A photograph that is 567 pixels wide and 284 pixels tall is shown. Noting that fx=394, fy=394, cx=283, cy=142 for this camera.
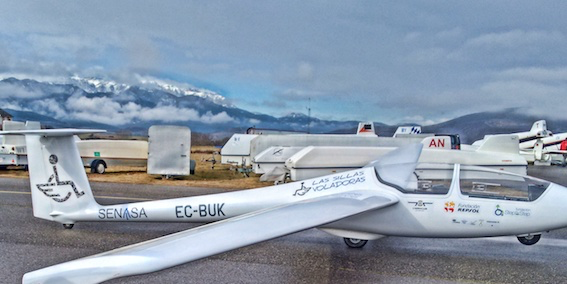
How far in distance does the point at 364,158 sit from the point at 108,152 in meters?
13.3

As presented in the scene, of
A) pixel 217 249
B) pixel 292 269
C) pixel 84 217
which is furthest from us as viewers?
pixel 84 217

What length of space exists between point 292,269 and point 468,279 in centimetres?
242

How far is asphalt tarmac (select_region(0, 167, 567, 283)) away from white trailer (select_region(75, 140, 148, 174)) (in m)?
12.7

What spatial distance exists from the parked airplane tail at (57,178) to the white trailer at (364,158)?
32.9ft

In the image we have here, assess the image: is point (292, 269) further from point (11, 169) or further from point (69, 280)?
point (11, 169)

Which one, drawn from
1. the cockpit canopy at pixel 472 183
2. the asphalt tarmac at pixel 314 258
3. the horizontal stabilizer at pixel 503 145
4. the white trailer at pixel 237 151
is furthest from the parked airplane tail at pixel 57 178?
the horizontal stabilizer at pixel 503 145

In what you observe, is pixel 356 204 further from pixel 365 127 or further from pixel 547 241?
pixel 365 127

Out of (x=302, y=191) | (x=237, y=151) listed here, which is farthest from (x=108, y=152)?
(x=302, y=191)

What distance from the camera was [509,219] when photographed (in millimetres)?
5797

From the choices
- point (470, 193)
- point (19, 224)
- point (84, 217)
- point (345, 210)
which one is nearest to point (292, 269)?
point (345, 210)

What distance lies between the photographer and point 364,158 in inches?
666

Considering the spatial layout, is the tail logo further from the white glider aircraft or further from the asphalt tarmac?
the asphalt tarmac

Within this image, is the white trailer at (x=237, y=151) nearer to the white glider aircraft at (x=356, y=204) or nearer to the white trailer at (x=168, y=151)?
the white trailer at (x=168, y=151)

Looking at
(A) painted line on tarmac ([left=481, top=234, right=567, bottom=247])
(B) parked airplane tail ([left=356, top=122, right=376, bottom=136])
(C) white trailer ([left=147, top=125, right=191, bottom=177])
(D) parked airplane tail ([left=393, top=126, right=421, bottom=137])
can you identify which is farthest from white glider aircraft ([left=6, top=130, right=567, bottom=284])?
(D) parked airplane tail ([left=393, top=126, right=421, bottom=137])
